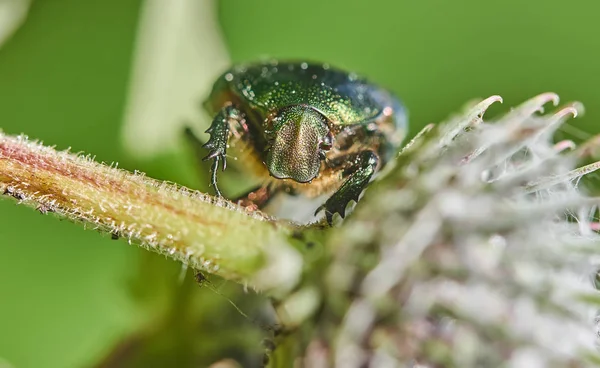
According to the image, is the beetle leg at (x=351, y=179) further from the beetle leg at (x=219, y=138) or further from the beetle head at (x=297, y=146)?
the beetle leg at (x=219, y=138)

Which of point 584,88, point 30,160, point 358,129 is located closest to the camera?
point 30,160

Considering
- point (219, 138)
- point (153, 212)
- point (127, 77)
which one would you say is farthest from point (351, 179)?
point (127, 77)

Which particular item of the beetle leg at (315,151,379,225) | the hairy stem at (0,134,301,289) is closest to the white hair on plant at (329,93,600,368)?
the beetle leg at (315,151,379,225)

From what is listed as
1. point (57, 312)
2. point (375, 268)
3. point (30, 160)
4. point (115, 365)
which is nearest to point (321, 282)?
point (375, 268)

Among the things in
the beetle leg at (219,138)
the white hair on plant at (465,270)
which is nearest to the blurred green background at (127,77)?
the beetle leg at (219,138)

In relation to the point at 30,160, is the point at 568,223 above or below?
above

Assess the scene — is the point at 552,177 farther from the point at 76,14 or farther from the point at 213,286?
the point at 76,14

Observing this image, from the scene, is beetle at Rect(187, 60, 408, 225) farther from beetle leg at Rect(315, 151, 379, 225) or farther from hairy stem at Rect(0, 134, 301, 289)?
hairy stem at Rect(0, 134, 301, 289)
